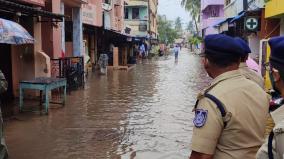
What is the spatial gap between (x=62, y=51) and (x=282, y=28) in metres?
9.10

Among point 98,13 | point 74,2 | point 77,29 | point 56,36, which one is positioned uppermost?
point 98,13

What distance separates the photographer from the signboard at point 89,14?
69.2 ft

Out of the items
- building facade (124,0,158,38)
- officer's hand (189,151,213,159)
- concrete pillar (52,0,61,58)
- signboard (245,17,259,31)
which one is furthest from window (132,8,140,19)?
officer's hand (189,151,213,159)

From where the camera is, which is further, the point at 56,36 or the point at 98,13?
the point at 98,13

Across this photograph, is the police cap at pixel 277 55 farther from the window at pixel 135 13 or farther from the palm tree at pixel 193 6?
the palm tree at pixel 193 6

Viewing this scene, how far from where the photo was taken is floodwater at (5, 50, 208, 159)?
23.8ft

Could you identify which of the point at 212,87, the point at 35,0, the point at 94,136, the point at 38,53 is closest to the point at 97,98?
the point at 38,53

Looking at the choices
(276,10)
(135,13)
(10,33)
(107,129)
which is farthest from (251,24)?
(135,13)

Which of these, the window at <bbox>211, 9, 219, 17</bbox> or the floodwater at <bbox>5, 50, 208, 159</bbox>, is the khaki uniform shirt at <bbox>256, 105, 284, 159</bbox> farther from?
the window at <bbox>211, 9, 219, 17</bbox>

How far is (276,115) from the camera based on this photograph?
203 centimetres

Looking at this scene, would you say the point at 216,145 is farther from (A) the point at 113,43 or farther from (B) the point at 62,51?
(A) the point at 113,43

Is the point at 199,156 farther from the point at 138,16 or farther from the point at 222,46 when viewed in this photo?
the point at 138,16

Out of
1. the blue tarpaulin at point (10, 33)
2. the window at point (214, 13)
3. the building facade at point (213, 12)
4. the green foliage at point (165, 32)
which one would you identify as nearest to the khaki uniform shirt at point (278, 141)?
the blue tarpaulin at point (10, 33)

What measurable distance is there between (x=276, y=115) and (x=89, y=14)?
67.8 ft
